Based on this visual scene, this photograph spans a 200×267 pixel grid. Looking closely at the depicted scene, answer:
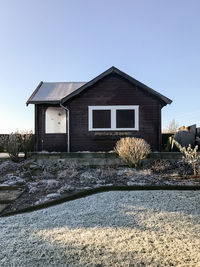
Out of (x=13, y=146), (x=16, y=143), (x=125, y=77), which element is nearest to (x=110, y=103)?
(x=125, y=77)

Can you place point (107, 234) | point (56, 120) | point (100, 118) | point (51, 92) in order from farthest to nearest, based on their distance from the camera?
1. point (51, 92)
2. point (56, 120)
3. point (100, 118)
4. point (107, 234)

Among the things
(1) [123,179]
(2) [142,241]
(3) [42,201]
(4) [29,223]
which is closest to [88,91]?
(1) [123,179]

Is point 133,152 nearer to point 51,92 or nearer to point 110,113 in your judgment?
point 110,113

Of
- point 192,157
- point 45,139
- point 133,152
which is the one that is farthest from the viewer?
point 45,139

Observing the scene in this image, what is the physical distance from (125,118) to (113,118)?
0.60 meters

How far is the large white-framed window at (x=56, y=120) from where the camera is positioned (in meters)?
9.71

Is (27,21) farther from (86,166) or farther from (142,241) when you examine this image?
(142,241)

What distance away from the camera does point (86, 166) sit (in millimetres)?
7227

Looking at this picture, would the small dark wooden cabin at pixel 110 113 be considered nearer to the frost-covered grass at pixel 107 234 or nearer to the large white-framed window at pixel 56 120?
the large white-framed window at pixel 56 120

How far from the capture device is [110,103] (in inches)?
350

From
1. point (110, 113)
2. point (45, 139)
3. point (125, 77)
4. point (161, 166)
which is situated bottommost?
point (161, 166)

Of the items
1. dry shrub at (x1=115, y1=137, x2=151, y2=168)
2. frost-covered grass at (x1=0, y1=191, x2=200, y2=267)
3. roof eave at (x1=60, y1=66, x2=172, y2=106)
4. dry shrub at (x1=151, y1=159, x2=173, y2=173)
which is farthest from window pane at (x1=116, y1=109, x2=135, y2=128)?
frost-covered grass at (x1=0, y1=191, x2=200, y2=267)

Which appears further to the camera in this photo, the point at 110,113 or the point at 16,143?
the point at 110,113

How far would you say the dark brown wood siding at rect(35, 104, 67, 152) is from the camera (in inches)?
368
